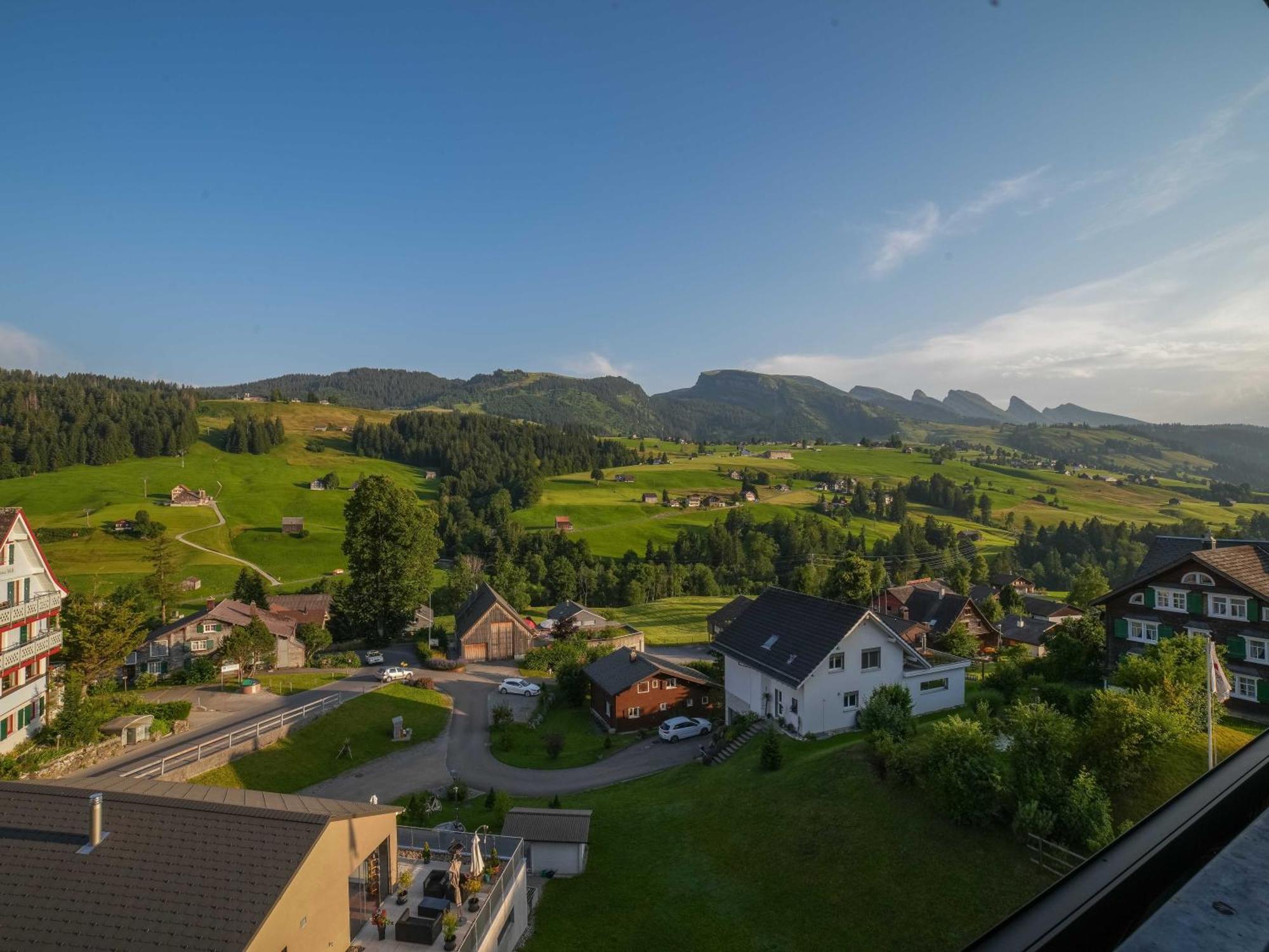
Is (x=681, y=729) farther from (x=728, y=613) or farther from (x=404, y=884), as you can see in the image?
(x=728, y=613)

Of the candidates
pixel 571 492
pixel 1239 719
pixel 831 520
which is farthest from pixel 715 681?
pixel 571 492

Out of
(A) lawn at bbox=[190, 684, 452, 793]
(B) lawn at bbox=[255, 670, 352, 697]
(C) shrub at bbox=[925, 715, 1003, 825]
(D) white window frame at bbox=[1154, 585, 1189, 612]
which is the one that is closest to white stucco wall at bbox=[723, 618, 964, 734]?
(D) white window frame at bbox=[1154, 585, 1189, 612]

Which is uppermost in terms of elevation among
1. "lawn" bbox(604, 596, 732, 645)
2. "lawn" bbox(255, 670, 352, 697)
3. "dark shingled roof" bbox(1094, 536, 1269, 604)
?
"dark shingled roof" bbox(1094, 536, 1269, 604)

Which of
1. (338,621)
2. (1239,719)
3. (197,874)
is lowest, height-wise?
(338,621)

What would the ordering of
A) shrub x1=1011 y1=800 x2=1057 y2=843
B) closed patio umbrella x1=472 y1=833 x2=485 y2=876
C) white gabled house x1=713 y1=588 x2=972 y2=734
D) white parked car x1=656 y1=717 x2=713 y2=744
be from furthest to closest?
white parked car x1=656 y1=717 x2=713 y2=744
white gabled house x1=713 y1=588 x2=972 y2=734
closed patio umbrella x1=472 y1=833 x2=485 y2=876
shrub x1=1011 y1=800 x2=1057 y2=843

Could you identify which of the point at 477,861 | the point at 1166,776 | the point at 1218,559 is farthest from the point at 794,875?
the point at 1218,559

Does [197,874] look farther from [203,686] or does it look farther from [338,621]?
[338,621]

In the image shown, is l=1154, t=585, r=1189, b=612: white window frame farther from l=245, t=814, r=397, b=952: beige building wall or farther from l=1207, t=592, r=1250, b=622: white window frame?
l=245, t=814, r=397, b=952: beige building wall
